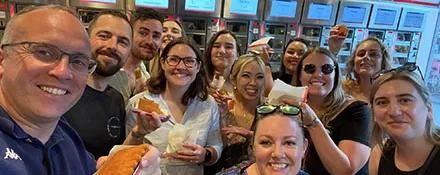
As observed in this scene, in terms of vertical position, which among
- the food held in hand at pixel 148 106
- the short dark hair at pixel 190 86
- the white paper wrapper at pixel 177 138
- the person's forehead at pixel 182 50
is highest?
the person's forehead at pixel 182 50

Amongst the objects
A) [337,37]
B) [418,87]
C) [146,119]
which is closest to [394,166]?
[418,87]

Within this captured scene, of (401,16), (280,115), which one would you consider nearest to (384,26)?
(401,16)

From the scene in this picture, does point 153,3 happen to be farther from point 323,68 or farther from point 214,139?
point 323,68

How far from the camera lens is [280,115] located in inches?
70.2

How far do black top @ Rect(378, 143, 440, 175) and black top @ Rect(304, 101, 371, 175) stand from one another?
14 centimetres

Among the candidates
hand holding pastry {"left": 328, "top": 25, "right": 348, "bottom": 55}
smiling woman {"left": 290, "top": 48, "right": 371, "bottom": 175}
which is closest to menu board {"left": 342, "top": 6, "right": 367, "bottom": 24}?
hand holding pastry {"left": 328, "top": 25, "right": 348, "bottom": 55}

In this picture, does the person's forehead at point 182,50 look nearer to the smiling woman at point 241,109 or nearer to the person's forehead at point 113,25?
the person's forehead at point 113,25

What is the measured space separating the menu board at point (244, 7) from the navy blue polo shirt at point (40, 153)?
150 inches

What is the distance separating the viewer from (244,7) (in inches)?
198

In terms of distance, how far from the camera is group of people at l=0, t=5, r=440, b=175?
1.12 metres

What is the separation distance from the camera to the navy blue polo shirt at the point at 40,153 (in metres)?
1.06

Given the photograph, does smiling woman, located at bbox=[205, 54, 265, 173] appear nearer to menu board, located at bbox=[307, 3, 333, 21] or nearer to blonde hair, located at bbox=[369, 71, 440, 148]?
blonde hair, located at bbox=[369, 71, 440, 148]

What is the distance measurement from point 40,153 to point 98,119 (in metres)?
0.78

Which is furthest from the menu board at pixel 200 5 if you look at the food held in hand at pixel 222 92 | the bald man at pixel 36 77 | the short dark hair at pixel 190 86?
the bald man at pixel 36 77
